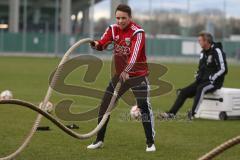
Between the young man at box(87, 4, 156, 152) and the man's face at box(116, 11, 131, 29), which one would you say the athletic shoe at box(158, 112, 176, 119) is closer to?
the young man at box(87, 4, 156, 152)

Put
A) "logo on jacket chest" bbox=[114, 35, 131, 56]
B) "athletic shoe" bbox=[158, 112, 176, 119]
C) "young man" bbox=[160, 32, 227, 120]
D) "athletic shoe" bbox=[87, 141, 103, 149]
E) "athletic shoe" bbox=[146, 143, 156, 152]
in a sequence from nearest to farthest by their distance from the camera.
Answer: "logo on jacket chest" bbox=[114, 35, 131, 56]
"athletic shoe" bbox=[146, 143, 156, 152]
"athletic shoe" bbox=[87, 141, 103, 149]
"young man" bbox=[160, 32, 227, 120]
"athletic shoe" bbox=[158, 112, 176, 119]

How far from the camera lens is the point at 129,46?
10766mm

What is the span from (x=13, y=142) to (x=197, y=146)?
3.03m

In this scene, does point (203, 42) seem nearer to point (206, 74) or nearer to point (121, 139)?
point (206, 74)

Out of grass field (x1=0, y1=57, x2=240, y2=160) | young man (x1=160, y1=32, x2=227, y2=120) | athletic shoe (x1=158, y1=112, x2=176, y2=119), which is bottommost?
athletic shoe (x1=158, y1=112, x2=176, y2=119)

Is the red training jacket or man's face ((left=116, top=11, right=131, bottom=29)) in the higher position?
man's face ((left=116, top=11, right=131, bottom=29))

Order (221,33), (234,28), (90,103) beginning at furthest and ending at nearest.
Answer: (234,28)
(221,33)
(90,103)

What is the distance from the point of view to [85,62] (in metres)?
14.5

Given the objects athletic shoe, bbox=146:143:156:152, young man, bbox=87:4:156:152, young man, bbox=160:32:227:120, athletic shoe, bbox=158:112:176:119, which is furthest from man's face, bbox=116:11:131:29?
athletic shoe, bbox=158:112:176:119

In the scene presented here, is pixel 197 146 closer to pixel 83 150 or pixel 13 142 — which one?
pixel 83 150

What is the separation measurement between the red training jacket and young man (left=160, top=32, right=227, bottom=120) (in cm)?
475

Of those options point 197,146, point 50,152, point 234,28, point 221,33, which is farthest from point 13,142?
point 234,28

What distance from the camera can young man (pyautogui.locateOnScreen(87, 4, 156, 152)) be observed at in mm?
10586

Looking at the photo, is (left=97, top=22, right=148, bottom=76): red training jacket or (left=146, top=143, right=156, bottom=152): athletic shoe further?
(left=146, top=143, right=156, bottom=152): athletic shoe
